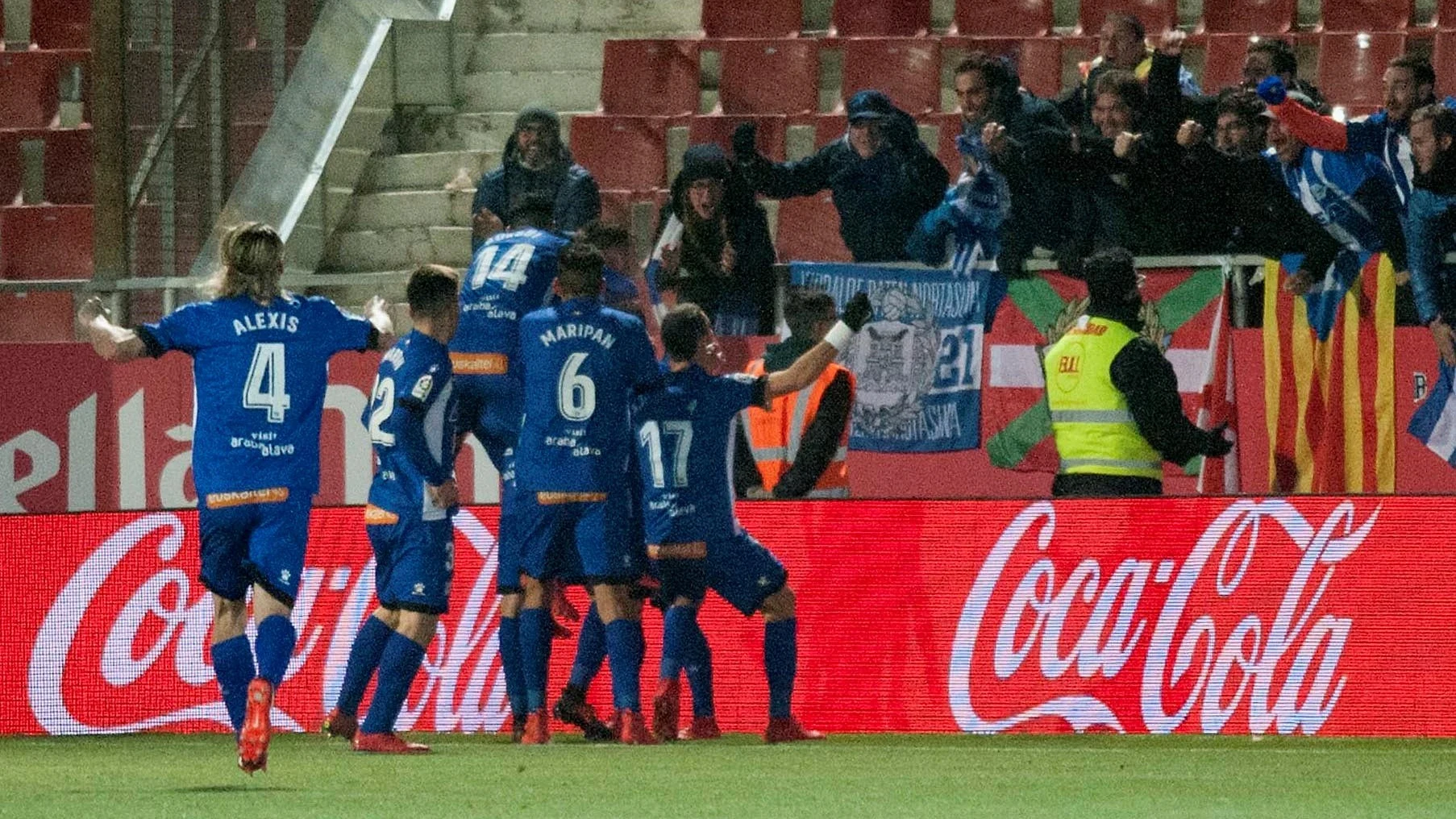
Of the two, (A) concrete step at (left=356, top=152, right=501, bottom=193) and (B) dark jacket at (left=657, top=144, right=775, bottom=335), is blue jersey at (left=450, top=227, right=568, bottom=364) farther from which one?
(A) concrete step at (left=356, top=152, right=501, bottom=193)

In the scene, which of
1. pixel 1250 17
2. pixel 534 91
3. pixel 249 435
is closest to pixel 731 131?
pixel 534 91

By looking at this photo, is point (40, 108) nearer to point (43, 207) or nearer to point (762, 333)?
point (43, 207)

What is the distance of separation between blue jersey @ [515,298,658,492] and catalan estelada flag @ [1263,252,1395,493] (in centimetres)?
285

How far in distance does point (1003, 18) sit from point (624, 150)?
2.37 metres

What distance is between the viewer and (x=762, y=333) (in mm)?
12297

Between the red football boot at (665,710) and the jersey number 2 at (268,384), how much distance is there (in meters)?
2.05

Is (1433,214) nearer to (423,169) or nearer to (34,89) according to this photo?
(423,169)

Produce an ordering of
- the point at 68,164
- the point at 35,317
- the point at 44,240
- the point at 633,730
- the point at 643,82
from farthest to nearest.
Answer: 1. the point at 68,164
2. the point at 44,240
3. the point at 643,82
4. the point at 35,317
5. the point at 633,730

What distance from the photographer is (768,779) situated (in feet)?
27.8

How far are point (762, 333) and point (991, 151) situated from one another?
132 cm

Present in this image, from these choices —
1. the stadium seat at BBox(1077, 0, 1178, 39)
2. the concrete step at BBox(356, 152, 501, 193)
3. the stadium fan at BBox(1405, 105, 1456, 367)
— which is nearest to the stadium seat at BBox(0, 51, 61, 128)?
Result: the concrete step at BBox(356, 152, 501, 193)

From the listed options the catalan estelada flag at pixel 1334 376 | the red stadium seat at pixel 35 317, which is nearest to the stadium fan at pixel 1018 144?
the catalan estelada flag at pixel 1334 376

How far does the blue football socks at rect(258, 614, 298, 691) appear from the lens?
874 centimetres

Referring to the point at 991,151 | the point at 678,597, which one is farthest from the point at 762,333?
the point at 678,597
